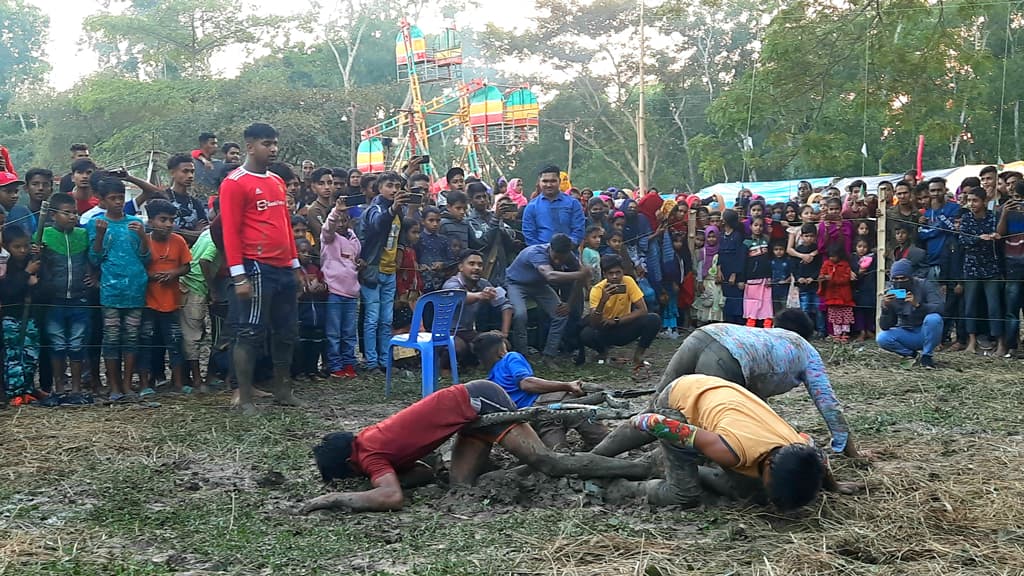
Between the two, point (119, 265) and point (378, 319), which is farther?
point (378, 319)

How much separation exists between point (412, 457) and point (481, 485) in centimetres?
41

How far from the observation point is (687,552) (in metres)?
4.18

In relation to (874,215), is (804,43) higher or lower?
higher

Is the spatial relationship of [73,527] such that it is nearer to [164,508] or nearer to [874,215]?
[164,508]

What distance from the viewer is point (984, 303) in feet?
35.3

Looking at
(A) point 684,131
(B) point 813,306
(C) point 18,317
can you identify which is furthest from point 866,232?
(A) point 684,131

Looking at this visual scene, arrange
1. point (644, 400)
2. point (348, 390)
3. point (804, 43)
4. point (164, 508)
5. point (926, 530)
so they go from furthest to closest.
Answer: point (804, 43) < point (348, 390) < point (644, 400) < point (164, 508) < point (926, 530)

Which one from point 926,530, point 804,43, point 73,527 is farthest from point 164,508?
point 804,43

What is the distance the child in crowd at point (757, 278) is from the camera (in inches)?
503

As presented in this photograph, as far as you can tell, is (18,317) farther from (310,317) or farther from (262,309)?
(310,317)

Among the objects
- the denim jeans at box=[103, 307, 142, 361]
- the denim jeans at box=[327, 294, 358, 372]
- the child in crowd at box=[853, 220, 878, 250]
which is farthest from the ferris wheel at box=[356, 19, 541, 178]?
the denim jeans at box=[103, 307, 142, 361]

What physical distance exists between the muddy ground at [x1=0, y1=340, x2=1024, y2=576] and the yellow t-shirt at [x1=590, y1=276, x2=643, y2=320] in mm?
3463

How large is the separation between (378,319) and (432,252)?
916 millimetres

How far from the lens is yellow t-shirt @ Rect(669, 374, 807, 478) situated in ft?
14.7
